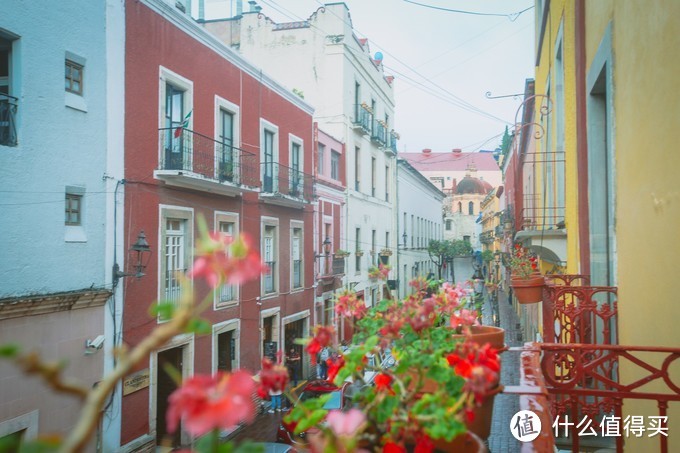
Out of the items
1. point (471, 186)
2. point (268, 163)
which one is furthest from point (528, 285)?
point (471, 186)

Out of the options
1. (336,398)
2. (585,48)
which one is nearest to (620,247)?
(585,48)

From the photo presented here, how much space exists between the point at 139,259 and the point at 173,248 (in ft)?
4.90

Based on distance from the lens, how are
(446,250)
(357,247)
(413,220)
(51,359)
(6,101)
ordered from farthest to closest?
(413,220) → (446,250) → (357,247) → (51,359) → (6,101)

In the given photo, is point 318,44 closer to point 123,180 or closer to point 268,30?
point 268,30

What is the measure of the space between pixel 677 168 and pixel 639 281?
137cm

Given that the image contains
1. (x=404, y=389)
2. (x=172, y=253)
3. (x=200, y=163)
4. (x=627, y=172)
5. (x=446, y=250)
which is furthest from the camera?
(x=446, y=250)

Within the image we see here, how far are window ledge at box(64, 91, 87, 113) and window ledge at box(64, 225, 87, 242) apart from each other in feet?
6.74

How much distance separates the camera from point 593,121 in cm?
668

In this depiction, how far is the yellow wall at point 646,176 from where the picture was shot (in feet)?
11.7

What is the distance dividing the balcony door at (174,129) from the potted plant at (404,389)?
1013 cm

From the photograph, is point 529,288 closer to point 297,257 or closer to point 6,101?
point 6,101

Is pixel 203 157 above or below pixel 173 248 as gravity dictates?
above

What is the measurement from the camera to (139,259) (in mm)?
10844

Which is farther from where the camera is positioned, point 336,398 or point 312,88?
point 312,88
